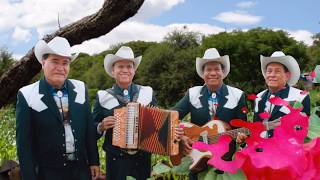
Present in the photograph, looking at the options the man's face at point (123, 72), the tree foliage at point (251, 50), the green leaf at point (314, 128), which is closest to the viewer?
the green leaf at point (314, 128)

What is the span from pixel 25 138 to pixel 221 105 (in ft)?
4.35

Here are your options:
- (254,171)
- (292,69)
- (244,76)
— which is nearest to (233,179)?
(254,171)

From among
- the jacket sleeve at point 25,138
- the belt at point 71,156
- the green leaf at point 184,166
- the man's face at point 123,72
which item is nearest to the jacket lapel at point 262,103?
the man's face at point 123,72

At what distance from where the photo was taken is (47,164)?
299 centimetres

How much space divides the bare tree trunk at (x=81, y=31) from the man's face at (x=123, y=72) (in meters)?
1.21

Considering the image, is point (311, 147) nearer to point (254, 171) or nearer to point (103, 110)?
point (254, 171)

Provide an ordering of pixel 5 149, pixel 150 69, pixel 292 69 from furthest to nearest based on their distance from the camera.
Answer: pixel 150 69 → pixel 5 149 → pixel 292 69

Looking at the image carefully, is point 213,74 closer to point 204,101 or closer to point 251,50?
point 204,101

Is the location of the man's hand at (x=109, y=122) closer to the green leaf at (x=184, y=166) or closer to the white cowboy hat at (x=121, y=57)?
the white cowboy hat at (x=121, y=57)

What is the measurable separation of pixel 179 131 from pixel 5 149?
3.99 meters

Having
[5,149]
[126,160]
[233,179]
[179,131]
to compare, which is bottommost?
[5,149]

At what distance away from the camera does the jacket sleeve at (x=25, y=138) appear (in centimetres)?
287

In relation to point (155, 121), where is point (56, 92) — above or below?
above

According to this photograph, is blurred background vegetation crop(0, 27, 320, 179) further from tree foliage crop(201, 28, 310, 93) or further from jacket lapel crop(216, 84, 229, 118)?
jacket lapel crop(216, 84, 229, 118)
